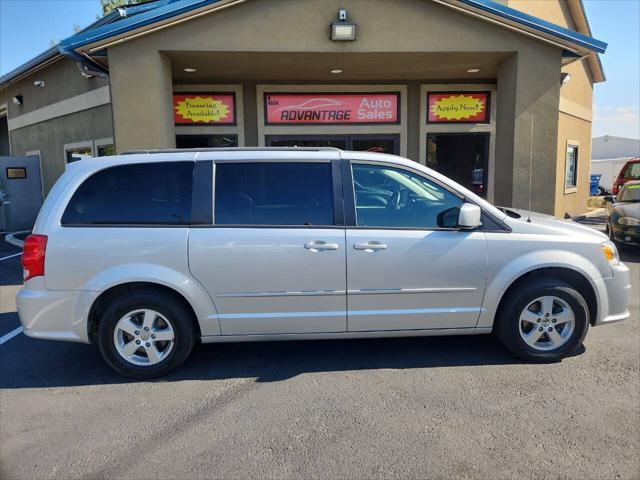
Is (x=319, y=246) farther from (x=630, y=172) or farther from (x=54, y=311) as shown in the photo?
(x=630, y=172)

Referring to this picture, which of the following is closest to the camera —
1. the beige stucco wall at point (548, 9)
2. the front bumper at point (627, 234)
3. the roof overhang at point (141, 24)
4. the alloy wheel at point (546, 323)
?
the alloy wheel at point (546, 323)

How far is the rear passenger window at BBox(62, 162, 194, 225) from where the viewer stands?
12.4 ft

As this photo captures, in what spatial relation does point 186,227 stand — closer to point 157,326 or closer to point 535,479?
point 157,326

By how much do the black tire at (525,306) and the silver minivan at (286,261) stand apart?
0.01 meters

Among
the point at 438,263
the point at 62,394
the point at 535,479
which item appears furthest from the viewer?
the point at 438,263

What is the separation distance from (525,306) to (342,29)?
577cm

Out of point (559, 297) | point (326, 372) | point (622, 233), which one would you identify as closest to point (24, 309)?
point (326, 372)

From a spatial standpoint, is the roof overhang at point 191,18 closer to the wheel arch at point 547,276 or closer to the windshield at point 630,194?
the windshield at point 630,194

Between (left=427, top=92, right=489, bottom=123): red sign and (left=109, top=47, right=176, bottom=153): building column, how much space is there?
249 inches

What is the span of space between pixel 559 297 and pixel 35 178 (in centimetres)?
1411

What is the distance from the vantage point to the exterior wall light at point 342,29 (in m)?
7.78

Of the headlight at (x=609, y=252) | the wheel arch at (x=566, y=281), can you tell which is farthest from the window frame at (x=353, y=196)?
the headlight at (x=609, y=252)

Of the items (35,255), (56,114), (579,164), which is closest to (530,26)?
(35,255)

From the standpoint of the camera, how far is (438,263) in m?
3.86
